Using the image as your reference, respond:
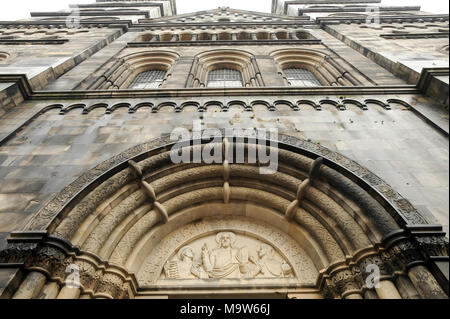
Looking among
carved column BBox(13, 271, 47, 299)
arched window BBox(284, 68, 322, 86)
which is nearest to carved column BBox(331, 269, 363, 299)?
carved column BBox(13, 271, 47, 299)

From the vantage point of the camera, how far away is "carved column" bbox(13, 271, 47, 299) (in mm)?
3701

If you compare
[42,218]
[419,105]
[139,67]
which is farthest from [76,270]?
[139,67]

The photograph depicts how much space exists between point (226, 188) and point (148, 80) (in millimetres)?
7864

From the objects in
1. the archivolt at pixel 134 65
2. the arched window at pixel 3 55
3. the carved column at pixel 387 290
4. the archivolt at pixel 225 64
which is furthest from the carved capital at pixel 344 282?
the arched window at pixel 3 55

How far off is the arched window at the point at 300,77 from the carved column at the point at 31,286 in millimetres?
10359

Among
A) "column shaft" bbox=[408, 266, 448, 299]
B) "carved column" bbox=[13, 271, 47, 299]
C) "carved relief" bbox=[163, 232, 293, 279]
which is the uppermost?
"carved relief" bbox=[163, 232, 293, 279]

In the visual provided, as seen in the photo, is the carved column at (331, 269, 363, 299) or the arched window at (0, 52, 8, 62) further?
the arched window at (0, 52, 8, 62)

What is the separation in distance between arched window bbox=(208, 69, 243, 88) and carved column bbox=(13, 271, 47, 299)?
886cm

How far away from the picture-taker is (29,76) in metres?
8.30

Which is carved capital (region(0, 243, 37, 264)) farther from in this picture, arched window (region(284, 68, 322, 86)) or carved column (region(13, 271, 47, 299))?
arched window (region(284, 68, 322, 86))

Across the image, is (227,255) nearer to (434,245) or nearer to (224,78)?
→ (434,245)

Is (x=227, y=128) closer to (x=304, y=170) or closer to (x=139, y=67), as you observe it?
(x=304, y=170)

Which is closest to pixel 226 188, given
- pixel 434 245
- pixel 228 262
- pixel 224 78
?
pixel 228 262

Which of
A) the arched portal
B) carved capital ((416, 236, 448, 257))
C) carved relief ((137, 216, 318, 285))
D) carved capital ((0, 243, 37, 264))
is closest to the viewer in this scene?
carved capital ((416, 236, 448, 257))
